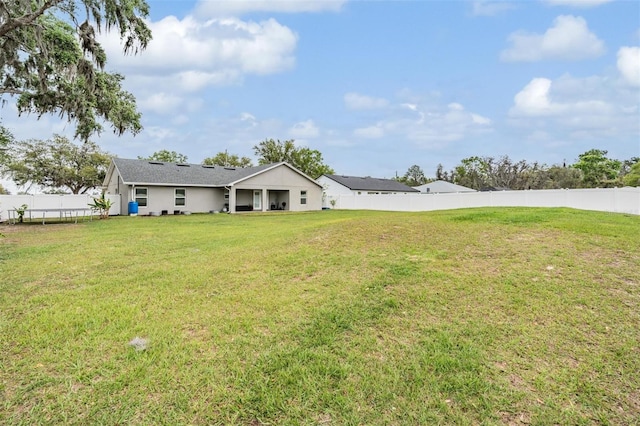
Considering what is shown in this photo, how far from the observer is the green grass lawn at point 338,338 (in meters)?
2.51

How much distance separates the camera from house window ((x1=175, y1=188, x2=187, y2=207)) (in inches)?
935

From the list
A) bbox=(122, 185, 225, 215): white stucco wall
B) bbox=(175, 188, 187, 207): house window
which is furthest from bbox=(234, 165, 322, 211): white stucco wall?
bbox=(175, 188, 187, 207): house window

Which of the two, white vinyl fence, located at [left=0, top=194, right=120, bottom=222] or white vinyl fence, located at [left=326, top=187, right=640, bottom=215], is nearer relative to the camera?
white vinyl fence, located at [left=326, top=187, right=640, bottom=215]

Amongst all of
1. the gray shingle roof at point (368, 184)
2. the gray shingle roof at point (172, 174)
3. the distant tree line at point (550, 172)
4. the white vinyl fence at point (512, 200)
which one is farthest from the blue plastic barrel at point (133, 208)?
the distant tree line at point (550, 172)

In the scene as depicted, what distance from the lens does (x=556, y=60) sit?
45.3 ft

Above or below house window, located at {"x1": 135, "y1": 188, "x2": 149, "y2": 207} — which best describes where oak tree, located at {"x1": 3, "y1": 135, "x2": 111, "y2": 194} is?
above

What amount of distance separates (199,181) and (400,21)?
18.1m

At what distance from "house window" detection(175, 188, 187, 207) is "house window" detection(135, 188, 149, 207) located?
2049 millimetres

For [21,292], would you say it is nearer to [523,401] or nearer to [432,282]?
[432,282]

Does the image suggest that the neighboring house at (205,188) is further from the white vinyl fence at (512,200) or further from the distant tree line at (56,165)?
the distant tree line at (56,165)

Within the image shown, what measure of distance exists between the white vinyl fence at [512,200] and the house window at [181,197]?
1397 centimetres

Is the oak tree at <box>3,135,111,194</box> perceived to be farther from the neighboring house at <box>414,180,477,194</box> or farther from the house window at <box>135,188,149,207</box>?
the neighboring house at <box>414,180,477,194</box>

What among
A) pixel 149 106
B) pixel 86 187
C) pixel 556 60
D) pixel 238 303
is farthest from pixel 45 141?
pixel 556 60

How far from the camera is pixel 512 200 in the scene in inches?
798
